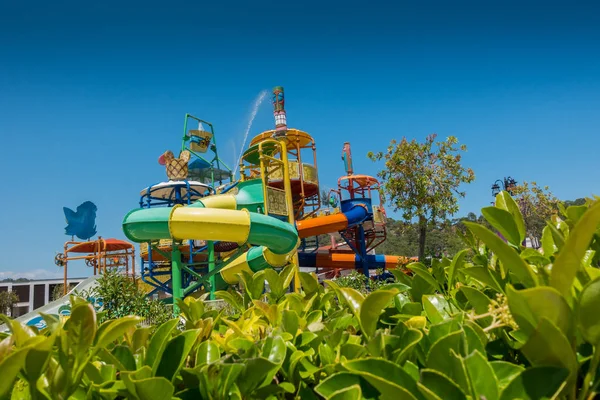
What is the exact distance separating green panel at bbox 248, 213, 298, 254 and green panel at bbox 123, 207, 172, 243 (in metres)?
2.10

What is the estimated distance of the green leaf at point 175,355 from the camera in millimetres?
1050

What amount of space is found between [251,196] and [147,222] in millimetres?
4278

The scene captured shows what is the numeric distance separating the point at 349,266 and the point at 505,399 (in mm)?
19191

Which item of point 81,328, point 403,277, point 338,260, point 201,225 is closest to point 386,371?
point 81,328

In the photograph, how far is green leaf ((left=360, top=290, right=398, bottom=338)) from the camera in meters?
1.05

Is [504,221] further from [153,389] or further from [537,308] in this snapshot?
[153,389]

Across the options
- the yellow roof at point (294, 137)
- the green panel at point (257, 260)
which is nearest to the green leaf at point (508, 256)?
the green panel at point (257, 260)

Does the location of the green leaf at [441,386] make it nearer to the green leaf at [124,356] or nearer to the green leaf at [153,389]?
the green leaf at [153,389]

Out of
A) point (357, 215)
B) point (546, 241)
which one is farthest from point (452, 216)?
point (546, 241)

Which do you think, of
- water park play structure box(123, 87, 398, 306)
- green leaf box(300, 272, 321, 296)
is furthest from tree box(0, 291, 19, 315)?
green leaf box(300, 272, 321, 296)

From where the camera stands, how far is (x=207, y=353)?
121cm

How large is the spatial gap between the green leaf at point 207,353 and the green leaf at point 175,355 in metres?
0.13

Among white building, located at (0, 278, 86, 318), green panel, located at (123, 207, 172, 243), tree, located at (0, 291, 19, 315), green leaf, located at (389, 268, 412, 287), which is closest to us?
green leaf, located at (389, 268, 412, 287)

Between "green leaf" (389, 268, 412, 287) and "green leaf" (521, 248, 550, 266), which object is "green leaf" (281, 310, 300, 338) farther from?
"green leaf" (521, 248, 550, 266)
